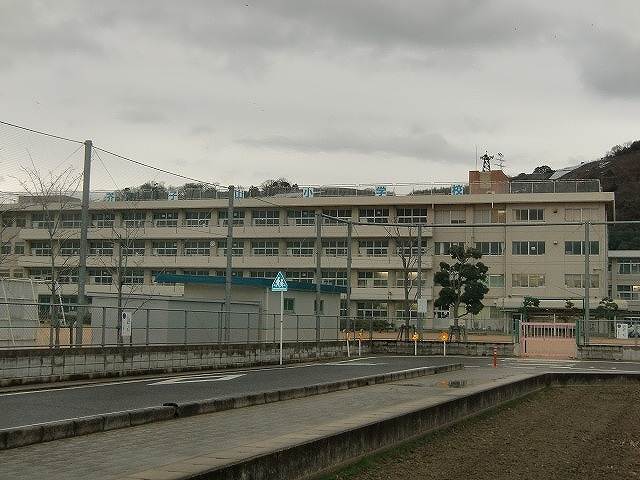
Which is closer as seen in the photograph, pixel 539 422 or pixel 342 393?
pixel 539 422

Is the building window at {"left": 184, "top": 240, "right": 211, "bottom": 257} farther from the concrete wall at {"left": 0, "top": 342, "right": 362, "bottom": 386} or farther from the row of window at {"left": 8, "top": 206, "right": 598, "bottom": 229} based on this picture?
the concrete wall at {"left": 0, "top": 342, "right": 362, "bottom": 386}

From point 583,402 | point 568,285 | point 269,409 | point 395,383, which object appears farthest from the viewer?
point 568,285

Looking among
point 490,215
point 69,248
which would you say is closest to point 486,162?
point 490,215

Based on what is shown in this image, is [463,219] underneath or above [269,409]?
above

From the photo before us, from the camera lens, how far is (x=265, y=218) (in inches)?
2803

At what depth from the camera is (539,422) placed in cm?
1462

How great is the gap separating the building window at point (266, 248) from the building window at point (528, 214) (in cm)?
2165

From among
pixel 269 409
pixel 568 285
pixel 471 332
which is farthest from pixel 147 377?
pixel 568 285

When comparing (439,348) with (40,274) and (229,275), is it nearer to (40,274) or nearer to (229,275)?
(229,275)

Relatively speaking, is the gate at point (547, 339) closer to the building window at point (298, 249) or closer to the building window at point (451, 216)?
the building window at point (298, 249)

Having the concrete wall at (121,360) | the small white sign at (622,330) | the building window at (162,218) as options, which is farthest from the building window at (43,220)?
the small white sign at (622,330)

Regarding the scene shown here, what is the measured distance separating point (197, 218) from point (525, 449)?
1568 inches

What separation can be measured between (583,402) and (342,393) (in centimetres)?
552

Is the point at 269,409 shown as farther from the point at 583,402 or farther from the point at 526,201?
the point at 526,201
